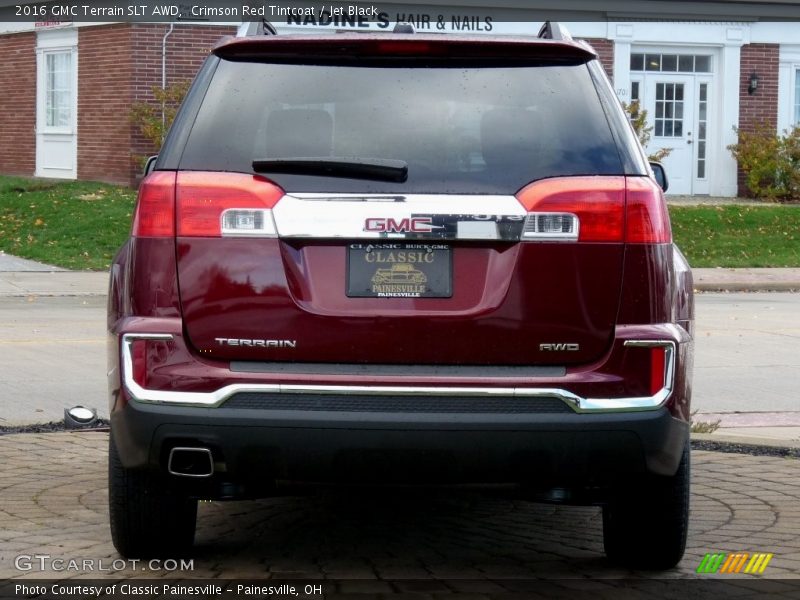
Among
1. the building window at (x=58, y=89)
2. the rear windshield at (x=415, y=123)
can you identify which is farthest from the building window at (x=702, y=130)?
the rear windshield at (x=415, y=123)

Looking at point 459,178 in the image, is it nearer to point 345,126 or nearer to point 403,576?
point 345,126

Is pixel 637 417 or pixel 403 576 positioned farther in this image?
pixel 403 576

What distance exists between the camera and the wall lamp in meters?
30.2

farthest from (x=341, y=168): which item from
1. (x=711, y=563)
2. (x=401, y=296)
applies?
(x=711, y=563)

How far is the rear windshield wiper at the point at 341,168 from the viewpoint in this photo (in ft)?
14.8

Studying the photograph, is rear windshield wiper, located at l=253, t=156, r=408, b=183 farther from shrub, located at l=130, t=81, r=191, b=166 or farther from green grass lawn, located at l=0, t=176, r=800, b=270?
shrub, located at l=130, t=81, r=191, b=166

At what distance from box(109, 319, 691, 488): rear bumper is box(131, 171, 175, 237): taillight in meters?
0.29

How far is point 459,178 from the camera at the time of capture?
14.8 feet

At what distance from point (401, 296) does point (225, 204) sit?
0.62 meters

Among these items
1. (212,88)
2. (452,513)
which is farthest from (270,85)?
(452,513)

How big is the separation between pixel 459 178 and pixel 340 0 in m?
26.7

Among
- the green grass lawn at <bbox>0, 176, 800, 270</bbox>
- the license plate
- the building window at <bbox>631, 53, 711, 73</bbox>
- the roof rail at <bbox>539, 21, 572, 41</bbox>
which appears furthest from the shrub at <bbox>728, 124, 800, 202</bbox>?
the license plate

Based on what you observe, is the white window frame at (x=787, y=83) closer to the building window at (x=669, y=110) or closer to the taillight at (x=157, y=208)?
the building window at (x=669, y=110)

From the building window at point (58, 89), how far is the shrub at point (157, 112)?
12.2 feet
